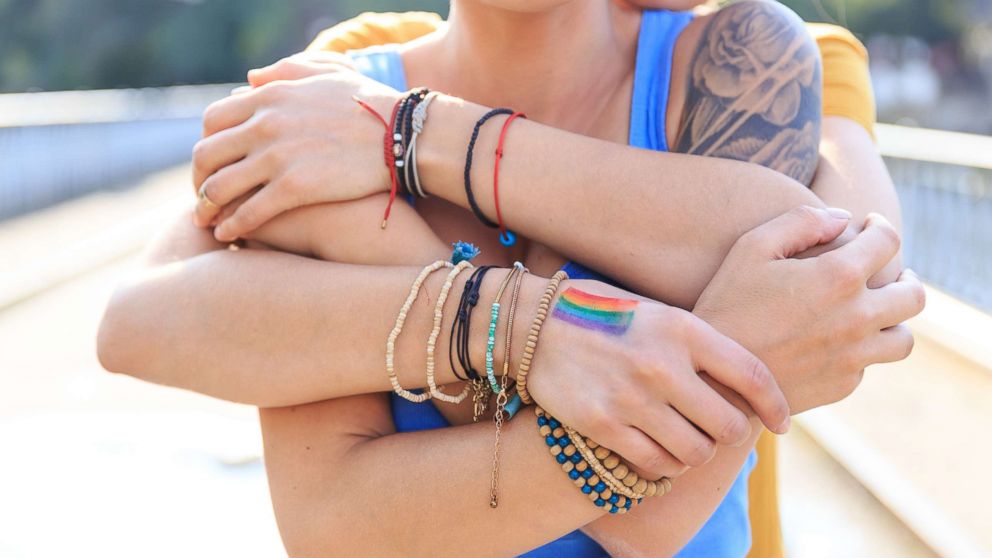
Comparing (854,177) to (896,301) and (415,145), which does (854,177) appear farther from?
(415,145)

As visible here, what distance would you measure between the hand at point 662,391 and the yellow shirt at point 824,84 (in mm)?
690

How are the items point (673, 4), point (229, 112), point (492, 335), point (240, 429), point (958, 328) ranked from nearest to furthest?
point (492, 335), point (229, 112), point (673, 4), point (958, 328), point (240, 429)

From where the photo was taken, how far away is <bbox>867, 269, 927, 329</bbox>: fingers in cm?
129

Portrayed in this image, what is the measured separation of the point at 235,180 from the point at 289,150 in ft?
0.32

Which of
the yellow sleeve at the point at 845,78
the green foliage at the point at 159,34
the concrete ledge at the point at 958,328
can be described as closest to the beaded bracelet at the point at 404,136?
the yellow sleeve at the point at 845,78

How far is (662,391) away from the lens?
1.21 meters

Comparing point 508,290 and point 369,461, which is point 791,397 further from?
point 369,461

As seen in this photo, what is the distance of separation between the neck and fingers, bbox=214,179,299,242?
0.44 metres

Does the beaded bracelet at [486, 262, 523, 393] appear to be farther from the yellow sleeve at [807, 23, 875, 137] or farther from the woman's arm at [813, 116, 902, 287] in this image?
the yellow sleeve at [807, 23, 875, 137]

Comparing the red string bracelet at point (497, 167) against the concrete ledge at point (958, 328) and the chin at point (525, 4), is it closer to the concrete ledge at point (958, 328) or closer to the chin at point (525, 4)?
the chin at point (525, 4)

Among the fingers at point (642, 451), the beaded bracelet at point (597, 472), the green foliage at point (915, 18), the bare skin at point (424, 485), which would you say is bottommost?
the green foliage at point (915, 18)

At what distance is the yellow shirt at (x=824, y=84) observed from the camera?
1.77 m

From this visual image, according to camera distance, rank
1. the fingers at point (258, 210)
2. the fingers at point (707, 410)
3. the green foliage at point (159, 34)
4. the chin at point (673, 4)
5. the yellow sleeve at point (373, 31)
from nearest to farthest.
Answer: the fingers at point (707, 410) → the fingers at point (258, 210) → the chin at point (673, 4) → the yellow sleeve at point (373, 31) → the green foliage at point (159, 34)

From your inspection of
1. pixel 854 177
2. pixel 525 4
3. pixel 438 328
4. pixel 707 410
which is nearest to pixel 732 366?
pixel 707 410
